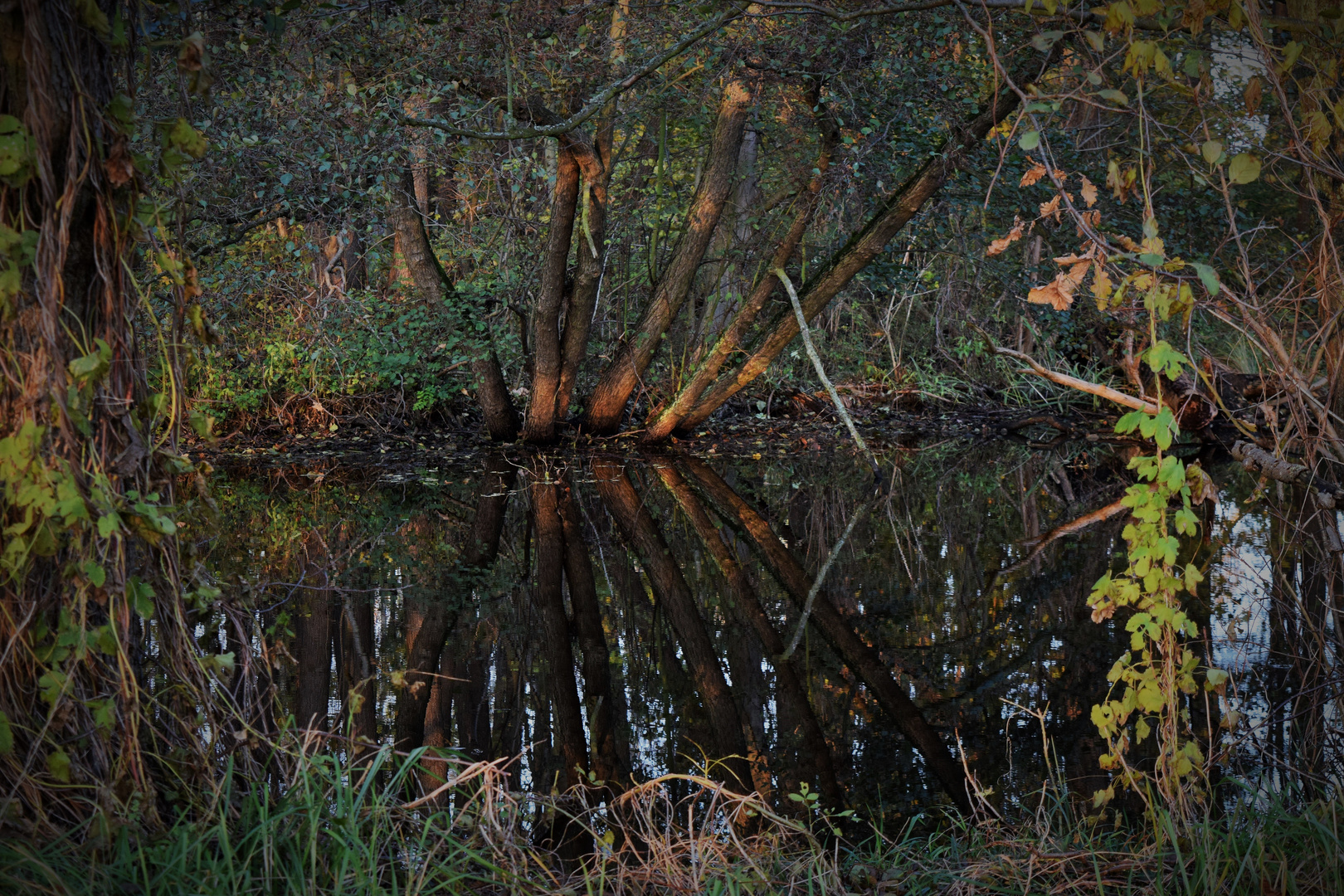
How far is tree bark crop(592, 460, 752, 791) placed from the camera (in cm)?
398

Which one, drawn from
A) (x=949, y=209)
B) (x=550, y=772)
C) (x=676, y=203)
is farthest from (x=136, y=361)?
(x=676, y=203)

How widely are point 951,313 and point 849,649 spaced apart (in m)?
11.0

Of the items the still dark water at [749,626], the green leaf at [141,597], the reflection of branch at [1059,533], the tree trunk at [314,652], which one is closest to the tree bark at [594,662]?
the still dark water at [749,626]

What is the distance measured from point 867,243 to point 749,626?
4.85 metres

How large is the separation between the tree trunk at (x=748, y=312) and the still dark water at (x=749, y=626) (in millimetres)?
1646

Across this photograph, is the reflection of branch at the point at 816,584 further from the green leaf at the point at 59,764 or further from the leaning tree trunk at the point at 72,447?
the green leaf at the point at 59,764

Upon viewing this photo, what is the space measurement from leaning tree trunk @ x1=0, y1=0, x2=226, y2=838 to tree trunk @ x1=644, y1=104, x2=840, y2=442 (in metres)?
6.79

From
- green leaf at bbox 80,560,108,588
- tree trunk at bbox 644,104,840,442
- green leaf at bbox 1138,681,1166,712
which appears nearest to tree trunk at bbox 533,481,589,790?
green leaf at bbox 80,560,108,588

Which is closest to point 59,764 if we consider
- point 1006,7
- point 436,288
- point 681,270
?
point 1006,7

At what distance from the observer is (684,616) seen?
554cm

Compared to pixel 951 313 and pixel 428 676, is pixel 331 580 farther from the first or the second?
pixel 951 313

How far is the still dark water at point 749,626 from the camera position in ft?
12.4

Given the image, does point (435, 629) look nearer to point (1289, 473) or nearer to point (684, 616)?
point (684, 616)

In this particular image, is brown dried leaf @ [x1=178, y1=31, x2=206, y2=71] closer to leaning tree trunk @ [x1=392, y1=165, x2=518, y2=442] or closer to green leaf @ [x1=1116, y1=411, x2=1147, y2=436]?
green leaf @ [x1=1116, y1=411, x2=1147, y2=436]
